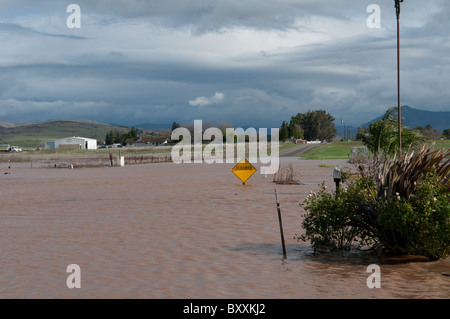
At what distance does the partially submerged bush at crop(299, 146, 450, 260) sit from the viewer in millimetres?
9595

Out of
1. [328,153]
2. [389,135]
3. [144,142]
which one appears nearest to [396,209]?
[389,135]

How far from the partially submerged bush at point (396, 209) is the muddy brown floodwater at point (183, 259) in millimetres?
339

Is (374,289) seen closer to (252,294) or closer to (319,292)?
(319,292)

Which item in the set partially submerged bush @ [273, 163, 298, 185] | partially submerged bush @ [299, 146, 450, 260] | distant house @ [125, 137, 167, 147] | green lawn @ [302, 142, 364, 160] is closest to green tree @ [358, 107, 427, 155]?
partially submerged bush @ [273, 163, 298, 185]

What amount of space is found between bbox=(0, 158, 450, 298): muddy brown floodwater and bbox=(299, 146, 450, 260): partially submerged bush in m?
0.34

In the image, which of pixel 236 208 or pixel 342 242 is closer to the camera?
pixel 342 242

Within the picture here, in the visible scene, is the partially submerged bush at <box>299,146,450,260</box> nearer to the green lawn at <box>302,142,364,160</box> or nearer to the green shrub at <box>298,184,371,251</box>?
the green shrub at <box>298,184,371,251</box>

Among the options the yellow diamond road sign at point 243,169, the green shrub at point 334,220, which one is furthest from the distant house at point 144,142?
the green shrub at point 334,220

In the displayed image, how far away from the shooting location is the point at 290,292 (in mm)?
8359

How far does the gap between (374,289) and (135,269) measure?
13.3 feet

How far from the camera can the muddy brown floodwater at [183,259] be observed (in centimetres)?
852

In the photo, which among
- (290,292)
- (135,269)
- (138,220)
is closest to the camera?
(290,292)
